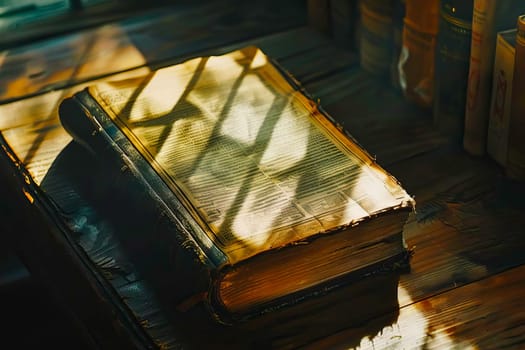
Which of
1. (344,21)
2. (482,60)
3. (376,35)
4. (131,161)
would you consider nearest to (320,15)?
(344,21)

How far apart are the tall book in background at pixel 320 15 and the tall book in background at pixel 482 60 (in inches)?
15.9

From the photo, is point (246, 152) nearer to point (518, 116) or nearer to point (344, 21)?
point (518, 116)

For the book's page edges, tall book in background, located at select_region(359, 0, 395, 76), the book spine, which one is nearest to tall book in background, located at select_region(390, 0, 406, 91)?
tall book in background, located at select_region(359, 0, 395, 76)

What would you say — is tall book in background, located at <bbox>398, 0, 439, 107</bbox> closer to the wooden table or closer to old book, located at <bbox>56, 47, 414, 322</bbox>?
the wooden table

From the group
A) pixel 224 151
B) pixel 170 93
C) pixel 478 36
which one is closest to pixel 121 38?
pixel 170 93

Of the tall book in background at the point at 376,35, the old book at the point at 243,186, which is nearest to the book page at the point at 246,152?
the old book at the point at 243,186

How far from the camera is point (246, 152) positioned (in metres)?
1.16

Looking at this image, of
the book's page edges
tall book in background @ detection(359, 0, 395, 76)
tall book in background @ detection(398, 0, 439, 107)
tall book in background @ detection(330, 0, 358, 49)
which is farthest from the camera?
Result: tall book in background @ detection(330, 0, 358, 49)

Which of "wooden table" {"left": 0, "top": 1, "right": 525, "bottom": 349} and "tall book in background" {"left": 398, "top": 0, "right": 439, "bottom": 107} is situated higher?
"tall book in background" {"left": 398, "top": 0, "right": 439, "bottom": 107}

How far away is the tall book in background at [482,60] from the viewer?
3.86ft

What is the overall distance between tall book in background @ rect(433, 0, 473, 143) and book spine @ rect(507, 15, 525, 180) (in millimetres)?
103

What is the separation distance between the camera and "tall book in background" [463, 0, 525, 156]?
1177 millimetres

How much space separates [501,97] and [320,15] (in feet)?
1.55

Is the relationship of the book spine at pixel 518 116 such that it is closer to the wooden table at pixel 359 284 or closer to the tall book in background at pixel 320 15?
the wooden table at pixel 359 284
